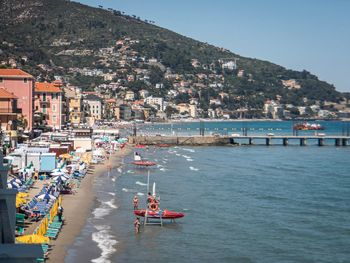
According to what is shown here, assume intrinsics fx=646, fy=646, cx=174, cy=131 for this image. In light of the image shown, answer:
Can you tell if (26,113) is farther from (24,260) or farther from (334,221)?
(24,260)

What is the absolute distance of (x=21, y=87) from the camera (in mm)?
85438

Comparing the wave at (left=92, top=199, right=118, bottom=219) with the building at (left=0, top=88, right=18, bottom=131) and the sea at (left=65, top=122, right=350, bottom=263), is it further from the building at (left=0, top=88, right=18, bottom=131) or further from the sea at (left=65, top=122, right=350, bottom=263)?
the building at (left=0, top=88, right=18, bottom=131)

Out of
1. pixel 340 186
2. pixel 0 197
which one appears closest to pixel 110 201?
pixel 340 186

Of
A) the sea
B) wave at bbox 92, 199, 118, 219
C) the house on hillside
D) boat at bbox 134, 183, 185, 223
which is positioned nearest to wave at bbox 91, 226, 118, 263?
the sea

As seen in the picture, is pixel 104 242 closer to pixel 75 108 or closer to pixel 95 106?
pixel 75 108

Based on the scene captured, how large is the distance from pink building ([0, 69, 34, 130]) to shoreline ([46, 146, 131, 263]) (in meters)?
22.8

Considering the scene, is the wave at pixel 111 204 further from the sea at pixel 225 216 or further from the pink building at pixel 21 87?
the pink building at pixel 21 87

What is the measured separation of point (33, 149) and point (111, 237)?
27.4 metres

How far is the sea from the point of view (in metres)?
31.0

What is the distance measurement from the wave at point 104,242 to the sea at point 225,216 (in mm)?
47

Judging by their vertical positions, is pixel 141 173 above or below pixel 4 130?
below

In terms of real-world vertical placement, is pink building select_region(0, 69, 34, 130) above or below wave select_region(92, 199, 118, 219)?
above

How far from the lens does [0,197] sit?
7715mm

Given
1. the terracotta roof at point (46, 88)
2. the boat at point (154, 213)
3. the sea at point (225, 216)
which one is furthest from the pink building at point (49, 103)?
the boat at point (154, 213)
